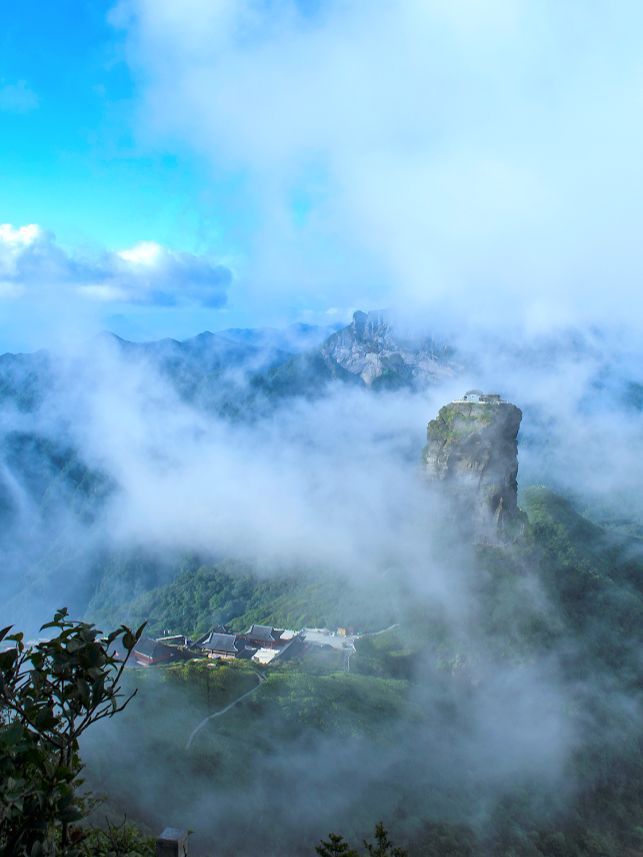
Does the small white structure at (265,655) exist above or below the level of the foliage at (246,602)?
below

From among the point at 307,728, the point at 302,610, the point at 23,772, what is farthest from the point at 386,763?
the point at 302,610

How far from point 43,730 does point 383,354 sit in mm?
180847

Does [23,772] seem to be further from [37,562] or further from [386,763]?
[37,562]

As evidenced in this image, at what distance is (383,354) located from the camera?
608ft

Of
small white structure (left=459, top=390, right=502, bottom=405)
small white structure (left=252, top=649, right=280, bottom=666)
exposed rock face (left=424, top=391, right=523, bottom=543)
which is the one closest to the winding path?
small white structure (left=252, top=649, right=280, bottom=666)

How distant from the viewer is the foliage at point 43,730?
6.90 m

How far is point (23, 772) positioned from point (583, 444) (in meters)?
190

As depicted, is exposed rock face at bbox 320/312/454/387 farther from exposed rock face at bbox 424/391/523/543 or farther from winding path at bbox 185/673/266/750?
winding path at bbox 185/673/266/750

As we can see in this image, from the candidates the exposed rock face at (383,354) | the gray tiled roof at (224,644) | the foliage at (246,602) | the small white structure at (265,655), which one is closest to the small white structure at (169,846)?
the small white structure at (265,655)

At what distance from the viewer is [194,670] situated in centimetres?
3678

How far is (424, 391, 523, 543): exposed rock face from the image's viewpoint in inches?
2458

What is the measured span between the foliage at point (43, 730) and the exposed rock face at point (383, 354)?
169 meters

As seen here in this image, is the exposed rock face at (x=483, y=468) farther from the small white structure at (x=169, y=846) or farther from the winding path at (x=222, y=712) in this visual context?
the small white structure at (x=169, y=846)

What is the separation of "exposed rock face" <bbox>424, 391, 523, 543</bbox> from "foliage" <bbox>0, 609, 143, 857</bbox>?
57.8 m
